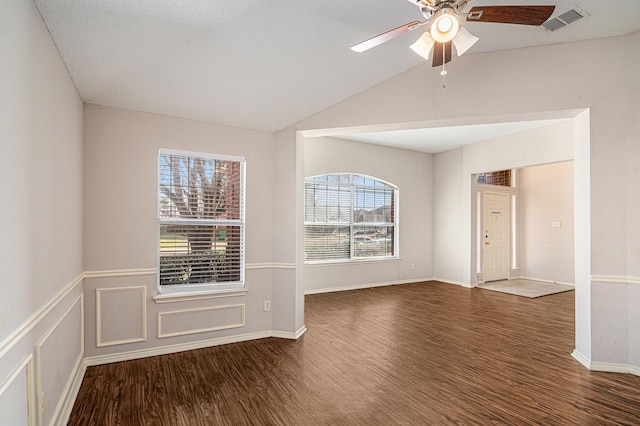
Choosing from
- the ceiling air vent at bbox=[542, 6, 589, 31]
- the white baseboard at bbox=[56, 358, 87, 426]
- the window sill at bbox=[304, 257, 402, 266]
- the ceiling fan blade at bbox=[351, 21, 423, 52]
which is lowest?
the white baseboard at bbox=[56, 358, 87, 426]

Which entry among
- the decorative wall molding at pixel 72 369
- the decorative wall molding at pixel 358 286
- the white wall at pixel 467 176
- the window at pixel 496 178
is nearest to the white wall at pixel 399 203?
the decorative wall molding at pixel 358 286

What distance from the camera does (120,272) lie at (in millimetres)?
3248

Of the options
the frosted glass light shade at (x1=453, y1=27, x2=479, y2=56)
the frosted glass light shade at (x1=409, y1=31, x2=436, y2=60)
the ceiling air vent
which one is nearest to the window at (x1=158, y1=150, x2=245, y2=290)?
the frosted glass light shade at (x1=409, y1=31, x2=436, y2=60)

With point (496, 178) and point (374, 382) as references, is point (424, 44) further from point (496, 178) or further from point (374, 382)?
point (496, 178)

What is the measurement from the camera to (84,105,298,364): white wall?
3.15 metres

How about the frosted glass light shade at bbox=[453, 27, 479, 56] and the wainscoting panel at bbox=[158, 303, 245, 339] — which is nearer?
the frosted glass light shade at bbox=[453, 27, 479, 56]

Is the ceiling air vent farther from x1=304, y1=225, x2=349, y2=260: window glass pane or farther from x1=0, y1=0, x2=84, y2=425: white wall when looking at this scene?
x1=304, y1=225, x2=349, y2=260: window glass pane

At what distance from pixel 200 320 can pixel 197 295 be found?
0.95ft

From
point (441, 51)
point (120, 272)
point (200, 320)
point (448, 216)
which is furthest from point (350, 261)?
point (441, 51)

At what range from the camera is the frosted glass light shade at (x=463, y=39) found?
2.04 metres

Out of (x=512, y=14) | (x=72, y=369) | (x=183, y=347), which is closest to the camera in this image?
(x=512, y=14)

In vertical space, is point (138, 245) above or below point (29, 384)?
above

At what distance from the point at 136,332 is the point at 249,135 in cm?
246

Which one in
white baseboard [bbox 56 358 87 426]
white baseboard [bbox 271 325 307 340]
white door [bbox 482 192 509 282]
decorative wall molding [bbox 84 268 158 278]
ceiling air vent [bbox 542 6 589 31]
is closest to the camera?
white baseboard [bbox 56 358 87 426]
